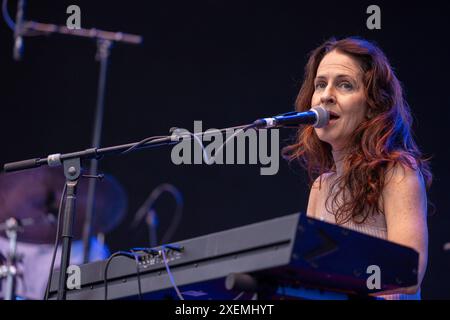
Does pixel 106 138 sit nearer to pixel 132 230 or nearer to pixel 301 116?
pixel 132 230

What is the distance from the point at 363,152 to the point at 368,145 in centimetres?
3

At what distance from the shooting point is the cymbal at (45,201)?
146 inches

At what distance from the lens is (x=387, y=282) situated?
1.57 meters

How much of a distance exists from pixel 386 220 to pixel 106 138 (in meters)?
3.01

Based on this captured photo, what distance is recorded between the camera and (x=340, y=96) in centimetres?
235

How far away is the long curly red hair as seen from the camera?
2.18m

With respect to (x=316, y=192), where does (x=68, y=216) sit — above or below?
below

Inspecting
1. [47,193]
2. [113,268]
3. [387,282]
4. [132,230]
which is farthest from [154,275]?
[132,230]

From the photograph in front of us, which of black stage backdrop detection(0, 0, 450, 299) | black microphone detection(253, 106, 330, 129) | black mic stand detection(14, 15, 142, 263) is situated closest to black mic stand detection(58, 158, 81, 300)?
black microphone detection(253, 106, 330, 129)

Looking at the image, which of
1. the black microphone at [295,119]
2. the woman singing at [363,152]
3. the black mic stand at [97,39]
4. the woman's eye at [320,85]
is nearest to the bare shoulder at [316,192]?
the woman singing at [363,152]

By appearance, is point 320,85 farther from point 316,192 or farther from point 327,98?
point 316,192

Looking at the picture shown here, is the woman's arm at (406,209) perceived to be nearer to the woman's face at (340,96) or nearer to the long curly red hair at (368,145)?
the long curly red hair at (368,145)

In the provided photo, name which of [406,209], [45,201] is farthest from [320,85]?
[45,201]
